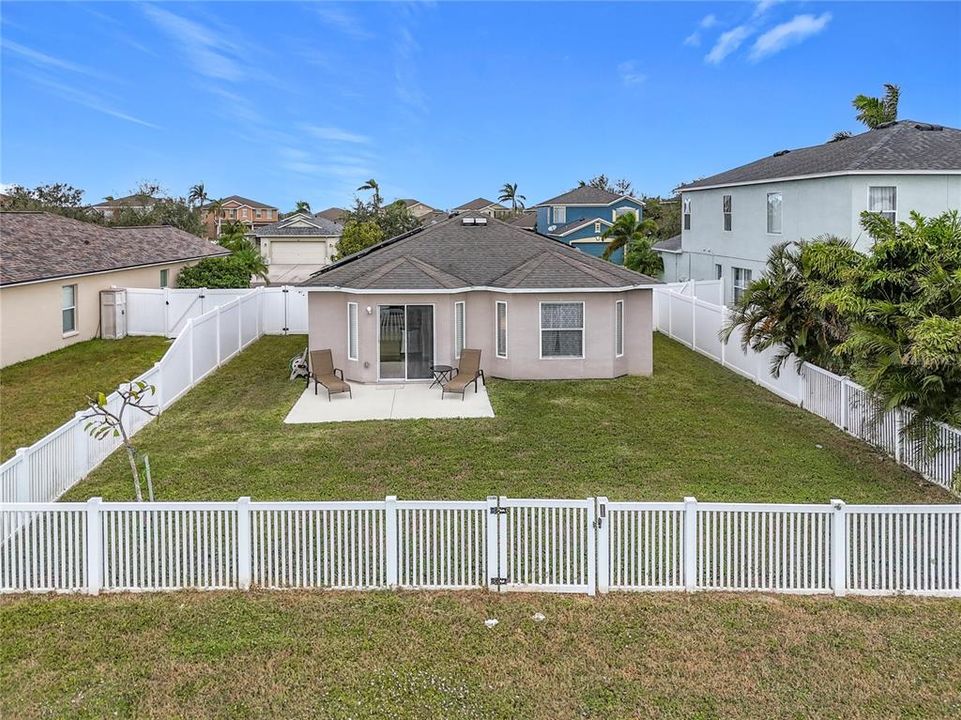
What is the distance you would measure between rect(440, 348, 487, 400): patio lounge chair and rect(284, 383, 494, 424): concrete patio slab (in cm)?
17

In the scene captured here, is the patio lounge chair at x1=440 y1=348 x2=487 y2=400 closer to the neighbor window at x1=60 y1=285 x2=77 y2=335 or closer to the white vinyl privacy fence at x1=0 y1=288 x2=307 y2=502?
the white vinyl privacy fence at x1=0 y1=288 x2=307 y2=502

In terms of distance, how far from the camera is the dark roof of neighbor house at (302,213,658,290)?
17.5m

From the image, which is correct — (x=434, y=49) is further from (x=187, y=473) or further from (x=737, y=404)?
(x=187, y=473)

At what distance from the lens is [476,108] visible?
41.7m

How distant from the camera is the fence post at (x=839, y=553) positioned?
275 inches

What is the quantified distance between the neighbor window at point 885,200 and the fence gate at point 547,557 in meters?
17.2

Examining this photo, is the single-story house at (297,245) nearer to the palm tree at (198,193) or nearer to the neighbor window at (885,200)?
the palm tree at (198,193)

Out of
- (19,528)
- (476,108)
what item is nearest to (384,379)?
(19,528)

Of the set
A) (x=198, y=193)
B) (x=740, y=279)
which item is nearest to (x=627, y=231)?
(x=740, y=279)

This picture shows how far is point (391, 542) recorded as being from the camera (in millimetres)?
7098

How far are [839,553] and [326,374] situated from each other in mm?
12331

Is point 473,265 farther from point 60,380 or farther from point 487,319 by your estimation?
point 60,380

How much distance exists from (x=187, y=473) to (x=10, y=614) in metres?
4.13

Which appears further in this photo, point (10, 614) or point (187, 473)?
point (187, 473)
